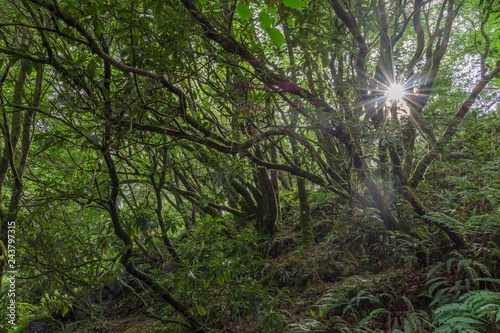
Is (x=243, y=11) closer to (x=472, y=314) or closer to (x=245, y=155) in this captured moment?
(x=472, y=314)

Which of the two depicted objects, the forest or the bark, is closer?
the forest

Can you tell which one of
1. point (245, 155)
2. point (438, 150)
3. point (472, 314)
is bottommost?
point (472, 314)

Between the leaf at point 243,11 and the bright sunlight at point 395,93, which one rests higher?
the bright sunlight at point 395,93

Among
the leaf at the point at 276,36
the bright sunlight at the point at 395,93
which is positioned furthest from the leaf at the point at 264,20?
the bright sunlight at the point at 395,93

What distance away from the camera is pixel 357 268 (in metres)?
A: 4.24

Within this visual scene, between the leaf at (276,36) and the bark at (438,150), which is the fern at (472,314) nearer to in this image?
the bark at (438,150)

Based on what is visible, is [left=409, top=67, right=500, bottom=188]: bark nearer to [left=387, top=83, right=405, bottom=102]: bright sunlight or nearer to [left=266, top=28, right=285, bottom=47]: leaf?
[left=387, top=83, right=405, bottom=102]: bright sunlight

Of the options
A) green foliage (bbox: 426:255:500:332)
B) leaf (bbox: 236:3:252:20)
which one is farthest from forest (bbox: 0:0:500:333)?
leaf (bbox: 236:3:252:20)

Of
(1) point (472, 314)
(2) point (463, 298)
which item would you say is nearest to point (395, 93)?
(2) point (463, 298)

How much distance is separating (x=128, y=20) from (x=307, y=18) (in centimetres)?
151

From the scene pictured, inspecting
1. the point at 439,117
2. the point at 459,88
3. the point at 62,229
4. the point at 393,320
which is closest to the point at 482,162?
the point at 439,117

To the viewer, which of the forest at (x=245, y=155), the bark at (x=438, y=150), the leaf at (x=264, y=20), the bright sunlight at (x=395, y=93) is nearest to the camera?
the leaf at (x=264, y=20)

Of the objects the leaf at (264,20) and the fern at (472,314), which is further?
the fern at (472,314)

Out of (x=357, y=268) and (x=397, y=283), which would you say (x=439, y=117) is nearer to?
(x=397, y=283)
